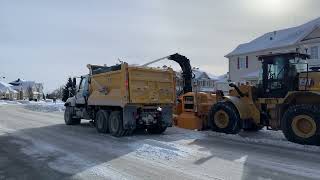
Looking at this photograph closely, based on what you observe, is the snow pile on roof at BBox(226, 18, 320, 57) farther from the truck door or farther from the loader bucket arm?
the truck door

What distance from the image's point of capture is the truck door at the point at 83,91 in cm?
1778

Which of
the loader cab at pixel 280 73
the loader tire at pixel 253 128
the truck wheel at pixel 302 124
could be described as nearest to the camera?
the truck wheel at pixel 302 124

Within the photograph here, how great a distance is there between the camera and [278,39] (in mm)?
44438

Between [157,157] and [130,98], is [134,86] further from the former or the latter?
[157,157]

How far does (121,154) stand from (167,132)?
17.6ft

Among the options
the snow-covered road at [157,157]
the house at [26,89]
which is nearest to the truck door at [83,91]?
the snow-covered road at [157,157]

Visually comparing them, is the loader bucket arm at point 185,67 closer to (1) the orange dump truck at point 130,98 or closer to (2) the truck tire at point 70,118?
(1) the orange dump truck at point 130,98

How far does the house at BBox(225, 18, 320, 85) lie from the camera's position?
39.1 meters

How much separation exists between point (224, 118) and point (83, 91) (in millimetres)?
6338

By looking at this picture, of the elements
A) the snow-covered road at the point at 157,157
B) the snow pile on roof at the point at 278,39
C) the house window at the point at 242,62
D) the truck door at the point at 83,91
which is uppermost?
the snow pile on roof at the point at 278,39

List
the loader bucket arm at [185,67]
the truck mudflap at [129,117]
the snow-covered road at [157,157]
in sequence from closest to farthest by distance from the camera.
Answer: the snow-covered road at [157,157] → the truck mudflap at [129,117] → the loader bucket arm at [185,67]

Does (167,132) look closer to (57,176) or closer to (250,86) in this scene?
(250,86)

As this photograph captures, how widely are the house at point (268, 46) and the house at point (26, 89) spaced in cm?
8362

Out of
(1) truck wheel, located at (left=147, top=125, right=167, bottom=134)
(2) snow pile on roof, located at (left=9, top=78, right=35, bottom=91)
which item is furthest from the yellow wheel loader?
(2) snow pile on roof, located at (left=9, top=78, right=35, bottom=91)
